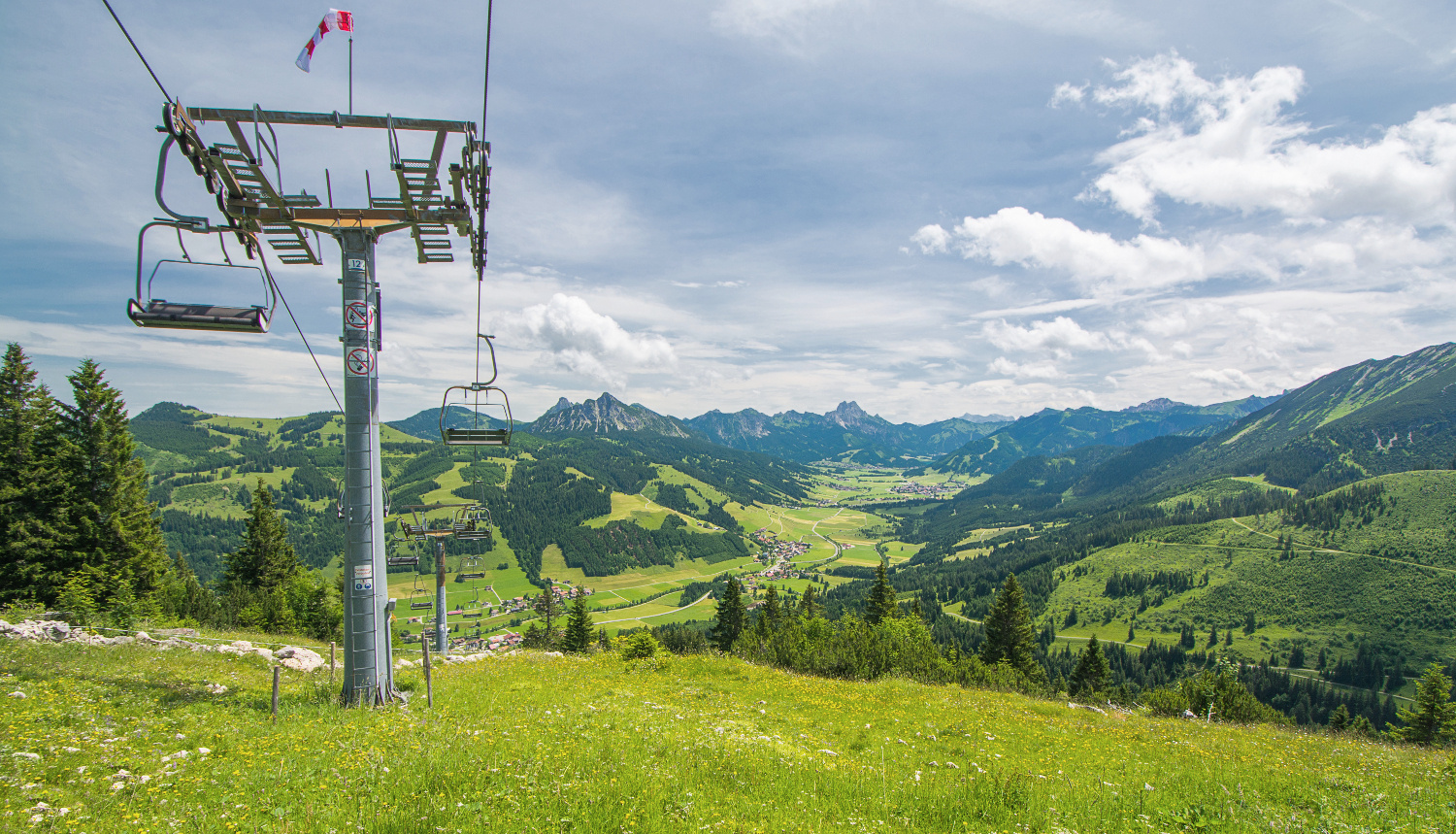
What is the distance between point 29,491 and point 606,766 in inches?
1679

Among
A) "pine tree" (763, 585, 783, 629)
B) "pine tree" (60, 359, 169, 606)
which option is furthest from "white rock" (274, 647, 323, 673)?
"pine tree" (763, 585, 783, 629)

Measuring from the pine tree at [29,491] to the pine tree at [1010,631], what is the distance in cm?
7345

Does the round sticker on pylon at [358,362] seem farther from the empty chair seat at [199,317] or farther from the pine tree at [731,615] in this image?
the pine tree at [731,615]

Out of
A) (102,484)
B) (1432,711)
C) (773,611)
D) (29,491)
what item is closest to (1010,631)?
(773,611)

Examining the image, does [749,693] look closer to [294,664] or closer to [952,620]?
[294,664]

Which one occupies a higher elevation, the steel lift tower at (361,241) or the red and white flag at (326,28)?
the red and white flag at (326,28)

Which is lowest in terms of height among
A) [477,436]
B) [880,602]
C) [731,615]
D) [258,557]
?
[731,615]

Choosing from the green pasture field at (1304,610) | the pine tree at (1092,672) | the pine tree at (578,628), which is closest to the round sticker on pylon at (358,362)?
the pine tree at (578,628)

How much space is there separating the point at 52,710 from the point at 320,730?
479 cm

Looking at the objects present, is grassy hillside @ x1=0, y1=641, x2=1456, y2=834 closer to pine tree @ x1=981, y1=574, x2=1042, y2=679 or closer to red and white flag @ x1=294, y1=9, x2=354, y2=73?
red and white flag @ x1=294, y1=9, x2=354, y2=73

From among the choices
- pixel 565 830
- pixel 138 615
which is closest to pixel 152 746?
pixel 565 830

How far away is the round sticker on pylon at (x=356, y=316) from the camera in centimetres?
1410

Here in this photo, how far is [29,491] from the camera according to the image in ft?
100

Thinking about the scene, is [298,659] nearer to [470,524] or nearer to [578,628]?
[470,524]
